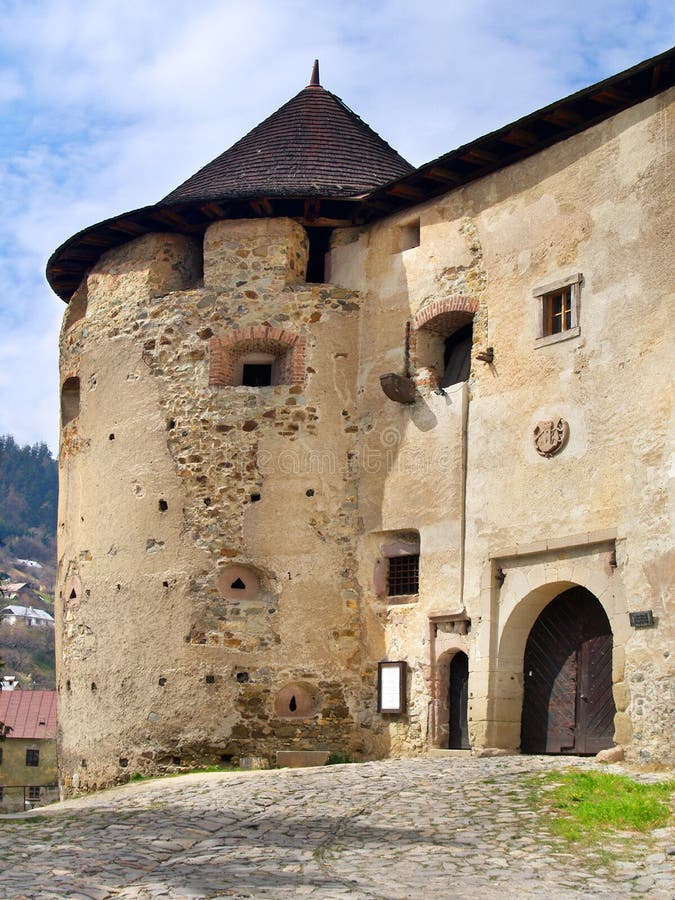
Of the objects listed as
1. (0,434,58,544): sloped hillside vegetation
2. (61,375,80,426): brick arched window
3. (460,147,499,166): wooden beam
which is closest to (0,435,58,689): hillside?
(0,434,58,544): sloped hillside vegetation

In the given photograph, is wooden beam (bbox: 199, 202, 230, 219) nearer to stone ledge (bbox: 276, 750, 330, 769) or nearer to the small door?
the small door

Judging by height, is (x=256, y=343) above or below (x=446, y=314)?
below

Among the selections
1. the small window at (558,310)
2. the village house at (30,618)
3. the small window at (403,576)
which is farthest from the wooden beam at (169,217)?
the village house at (30,618)

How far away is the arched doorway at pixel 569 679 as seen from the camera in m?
14.4

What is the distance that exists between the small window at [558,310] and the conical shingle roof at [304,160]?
140 inches

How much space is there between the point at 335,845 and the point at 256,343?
8701mm

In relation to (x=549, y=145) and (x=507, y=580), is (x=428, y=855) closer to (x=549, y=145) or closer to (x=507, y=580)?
(x=507, y=580)

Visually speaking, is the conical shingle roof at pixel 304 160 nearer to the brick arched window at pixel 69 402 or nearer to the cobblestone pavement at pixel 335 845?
the brick arched window at pixel 69 402

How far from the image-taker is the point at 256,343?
17703 millimetres

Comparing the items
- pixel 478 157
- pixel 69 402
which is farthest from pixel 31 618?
pixel 478 157

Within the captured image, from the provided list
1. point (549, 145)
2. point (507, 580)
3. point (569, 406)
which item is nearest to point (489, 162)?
point (549, 145)

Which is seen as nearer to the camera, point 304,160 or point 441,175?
point 441,175

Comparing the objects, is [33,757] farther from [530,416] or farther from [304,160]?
[530,416]

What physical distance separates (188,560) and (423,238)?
16.4 ft
